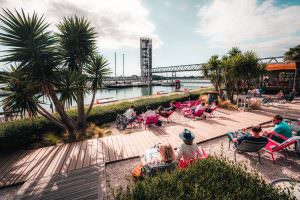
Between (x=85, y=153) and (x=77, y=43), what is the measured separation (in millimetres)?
5192

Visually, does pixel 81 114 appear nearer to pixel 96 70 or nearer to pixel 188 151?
pixel 96 70

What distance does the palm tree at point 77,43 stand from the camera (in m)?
7.17

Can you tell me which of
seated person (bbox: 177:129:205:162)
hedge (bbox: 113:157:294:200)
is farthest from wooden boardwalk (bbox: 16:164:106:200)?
seated person (bbox: 177:129:205:162)

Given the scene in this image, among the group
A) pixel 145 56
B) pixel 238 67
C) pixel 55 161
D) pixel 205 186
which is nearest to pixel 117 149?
pixel 55 161

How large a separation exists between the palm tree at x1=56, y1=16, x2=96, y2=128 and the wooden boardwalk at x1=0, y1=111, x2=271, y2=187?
269 cm

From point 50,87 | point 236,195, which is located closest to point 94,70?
point 50,87

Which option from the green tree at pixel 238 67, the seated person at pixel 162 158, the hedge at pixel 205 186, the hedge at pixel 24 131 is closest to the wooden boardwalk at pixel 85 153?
the hedge at pixel 24 131

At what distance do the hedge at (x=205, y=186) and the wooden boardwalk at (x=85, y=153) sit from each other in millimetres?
2578

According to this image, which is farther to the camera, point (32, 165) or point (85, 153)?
point (85, 153)

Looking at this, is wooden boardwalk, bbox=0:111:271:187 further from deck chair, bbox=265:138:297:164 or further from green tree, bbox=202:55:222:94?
green tree, bbox=202:55:222:94

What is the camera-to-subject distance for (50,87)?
6.23 metres

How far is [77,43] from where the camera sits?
23.7 ft

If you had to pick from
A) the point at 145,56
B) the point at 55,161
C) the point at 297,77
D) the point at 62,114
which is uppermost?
the point at 145,56

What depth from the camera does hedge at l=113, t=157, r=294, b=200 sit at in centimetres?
203
